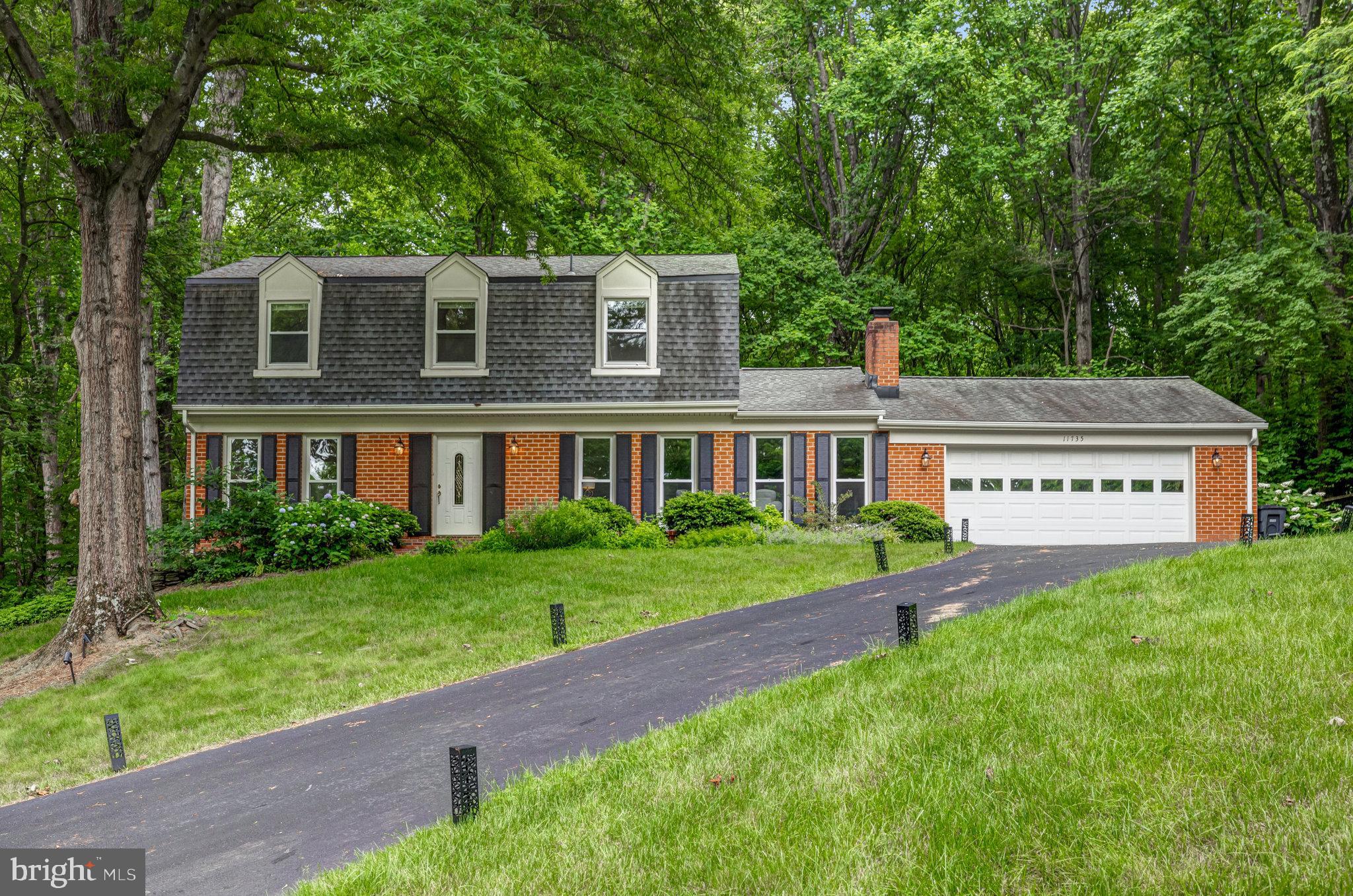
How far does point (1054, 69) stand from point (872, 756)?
1136 inches

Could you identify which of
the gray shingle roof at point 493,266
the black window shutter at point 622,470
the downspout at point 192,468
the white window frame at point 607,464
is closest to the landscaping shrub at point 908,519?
the black window shutter at point 622,470

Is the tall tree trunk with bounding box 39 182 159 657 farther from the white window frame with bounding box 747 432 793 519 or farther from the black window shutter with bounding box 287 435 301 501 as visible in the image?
the white window frame with bounding box 747 432 793 519

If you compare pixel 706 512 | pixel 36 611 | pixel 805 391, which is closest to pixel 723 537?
pixel 706 512

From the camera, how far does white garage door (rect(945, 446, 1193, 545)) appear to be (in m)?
19.7

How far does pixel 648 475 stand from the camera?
749 inches

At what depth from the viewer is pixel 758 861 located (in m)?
3.72

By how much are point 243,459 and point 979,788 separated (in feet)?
60.9

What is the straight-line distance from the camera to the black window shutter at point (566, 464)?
18953 mm

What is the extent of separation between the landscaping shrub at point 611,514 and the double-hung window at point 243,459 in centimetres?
744

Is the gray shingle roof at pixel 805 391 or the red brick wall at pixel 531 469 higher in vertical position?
the gray shingle roof at pixel 805 391

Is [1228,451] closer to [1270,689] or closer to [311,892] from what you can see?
[1270,689]

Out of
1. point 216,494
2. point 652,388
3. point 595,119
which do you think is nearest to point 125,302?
point 595,119

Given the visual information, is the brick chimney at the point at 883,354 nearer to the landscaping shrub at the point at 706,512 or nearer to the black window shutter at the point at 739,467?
the black window shutter at the point at 739,467

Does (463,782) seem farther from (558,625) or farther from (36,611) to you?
(36,611)
